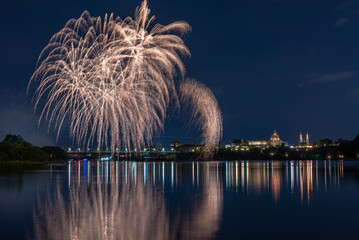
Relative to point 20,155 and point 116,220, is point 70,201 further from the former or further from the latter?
point 20,155

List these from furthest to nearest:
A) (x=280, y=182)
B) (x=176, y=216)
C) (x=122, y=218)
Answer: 1. (x=280, y=182)
2. (x=176, y=216)
3. (x=122, y=218)

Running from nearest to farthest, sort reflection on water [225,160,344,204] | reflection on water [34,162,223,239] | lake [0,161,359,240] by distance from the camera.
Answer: reflection on water [34,162,223,239]
lake [0,161,359,240]
reflection on water [225,160,344,204]

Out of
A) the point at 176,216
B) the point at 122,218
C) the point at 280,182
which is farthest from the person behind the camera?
the point at 280,182

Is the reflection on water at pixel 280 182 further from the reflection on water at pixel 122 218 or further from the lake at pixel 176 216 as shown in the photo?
the reflection on water at pixel 122 218

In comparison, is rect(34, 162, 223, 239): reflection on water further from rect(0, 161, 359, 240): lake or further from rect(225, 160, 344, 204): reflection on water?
rect(225, 160, 344, 204): reflection on water

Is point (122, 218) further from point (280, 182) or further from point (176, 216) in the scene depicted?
point (280, 182)

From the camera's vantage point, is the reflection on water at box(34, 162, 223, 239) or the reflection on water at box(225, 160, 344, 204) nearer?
the reflection on water at box(34, 162, 223, 239)

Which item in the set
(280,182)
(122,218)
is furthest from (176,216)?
(280,182)

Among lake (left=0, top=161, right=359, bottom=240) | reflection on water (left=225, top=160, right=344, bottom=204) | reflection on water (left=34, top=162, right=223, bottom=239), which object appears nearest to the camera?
reflection on water (left=34, top=162, right=223, bottom=239)

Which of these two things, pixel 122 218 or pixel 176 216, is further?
pixel 176 216

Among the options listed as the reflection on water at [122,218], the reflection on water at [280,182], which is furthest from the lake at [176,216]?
the reflection on water at [280,182]

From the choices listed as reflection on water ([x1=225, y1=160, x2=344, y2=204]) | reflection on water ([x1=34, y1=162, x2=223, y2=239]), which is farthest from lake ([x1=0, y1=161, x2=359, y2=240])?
reflection on water ([x1=225, y1=160, x2=344, y2=204])

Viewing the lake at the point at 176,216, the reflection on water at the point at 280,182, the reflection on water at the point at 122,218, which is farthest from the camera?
the reflection on water at the point at 280,182

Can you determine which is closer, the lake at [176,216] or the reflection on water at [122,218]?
the reflection on water at [122,218]
